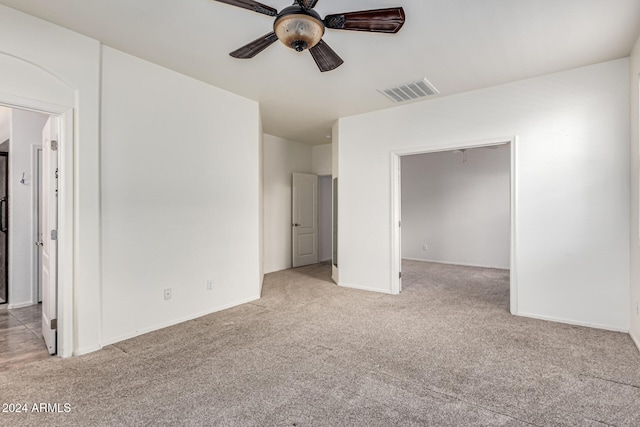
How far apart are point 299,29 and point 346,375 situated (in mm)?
2297

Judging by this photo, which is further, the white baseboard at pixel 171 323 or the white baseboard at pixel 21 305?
the white baseboard at pixel 21 305

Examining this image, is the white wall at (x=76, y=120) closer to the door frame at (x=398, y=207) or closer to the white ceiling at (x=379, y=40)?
the white ceiling at (x=379, y=40)

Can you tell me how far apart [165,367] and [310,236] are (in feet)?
15.9

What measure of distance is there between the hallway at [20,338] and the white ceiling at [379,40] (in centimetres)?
270

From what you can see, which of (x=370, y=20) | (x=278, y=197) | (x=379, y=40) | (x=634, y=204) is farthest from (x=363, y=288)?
(x=370, y=20)

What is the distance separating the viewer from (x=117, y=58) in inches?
118

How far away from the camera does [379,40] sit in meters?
2.80

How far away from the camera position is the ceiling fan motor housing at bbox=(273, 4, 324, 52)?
69.7 inches

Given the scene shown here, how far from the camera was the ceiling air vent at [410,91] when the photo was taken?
3.79 meters

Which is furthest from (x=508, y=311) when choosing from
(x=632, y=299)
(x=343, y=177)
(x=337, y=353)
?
(x=343, y=177)

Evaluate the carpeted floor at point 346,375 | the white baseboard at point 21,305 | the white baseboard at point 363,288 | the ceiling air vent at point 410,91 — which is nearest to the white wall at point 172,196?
the carpeted floor at point 346,375

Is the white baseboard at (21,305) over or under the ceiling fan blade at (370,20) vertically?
under

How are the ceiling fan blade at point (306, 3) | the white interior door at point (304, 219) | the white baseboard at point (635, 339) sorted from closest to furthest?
the ceiling fan blade at point (306, 3) < the white baseboard at point (635, 339) < the white interior door at point (304, 219)

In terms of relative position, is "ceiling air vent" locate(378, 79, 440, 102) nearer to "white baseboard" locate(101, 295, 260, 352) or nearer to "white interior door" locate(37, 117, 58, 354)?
"white baseboard" locate(101, 295, 260, 352)
